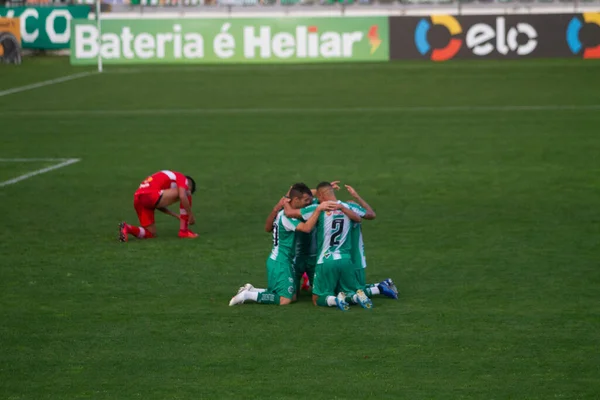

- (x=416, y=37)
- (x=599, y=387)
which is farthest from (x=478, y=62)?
(x=599, y=387)

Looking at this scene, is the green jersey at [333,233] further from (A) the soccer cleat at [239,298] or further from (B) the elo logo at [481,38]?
(B) the elo logo at [481,38]

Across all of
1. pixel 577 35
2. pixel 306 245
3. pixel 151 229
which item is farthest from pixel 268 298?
pixel 577 35

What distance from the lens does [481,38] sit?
43.7 meters

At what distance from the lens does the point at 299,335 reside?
35.6 ft

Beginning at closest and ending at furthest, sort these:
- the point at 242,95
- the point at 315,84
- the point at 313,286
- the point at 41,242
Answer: the point at 313,286, the point at 41,242, the point at 242,95, the point at 315,84

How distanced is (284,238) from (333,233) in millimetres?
558

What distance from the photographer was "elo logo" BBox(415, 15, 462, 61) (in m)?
43.4

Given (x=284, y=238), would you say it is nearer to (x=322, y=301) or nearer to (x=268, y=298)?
(x=268, y=298)

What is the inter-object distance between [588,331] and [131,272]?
527cm

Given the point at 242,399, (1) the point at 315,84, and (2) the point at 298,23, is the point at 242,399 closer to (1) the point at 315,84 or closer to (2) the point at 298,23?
(1) the point at 315,84

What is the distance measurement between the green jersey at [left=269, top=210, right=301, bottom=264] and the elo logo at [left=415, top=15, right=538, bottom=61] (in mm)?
32120

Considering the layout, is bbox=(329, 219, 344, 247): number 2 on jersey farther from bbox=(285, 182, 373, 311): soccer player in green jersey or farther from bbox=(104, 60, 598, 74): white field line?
A: bbox=(104, 60, 598, 74): white field line

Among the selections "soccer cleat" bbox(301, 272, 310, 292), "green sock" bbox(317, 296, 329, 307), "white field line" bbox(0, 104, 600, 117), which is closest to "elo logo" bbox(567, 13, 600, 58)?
"white field line" bbox(0, 104, 600, 117)

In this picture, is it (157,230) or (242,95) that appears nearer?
(157,230)
